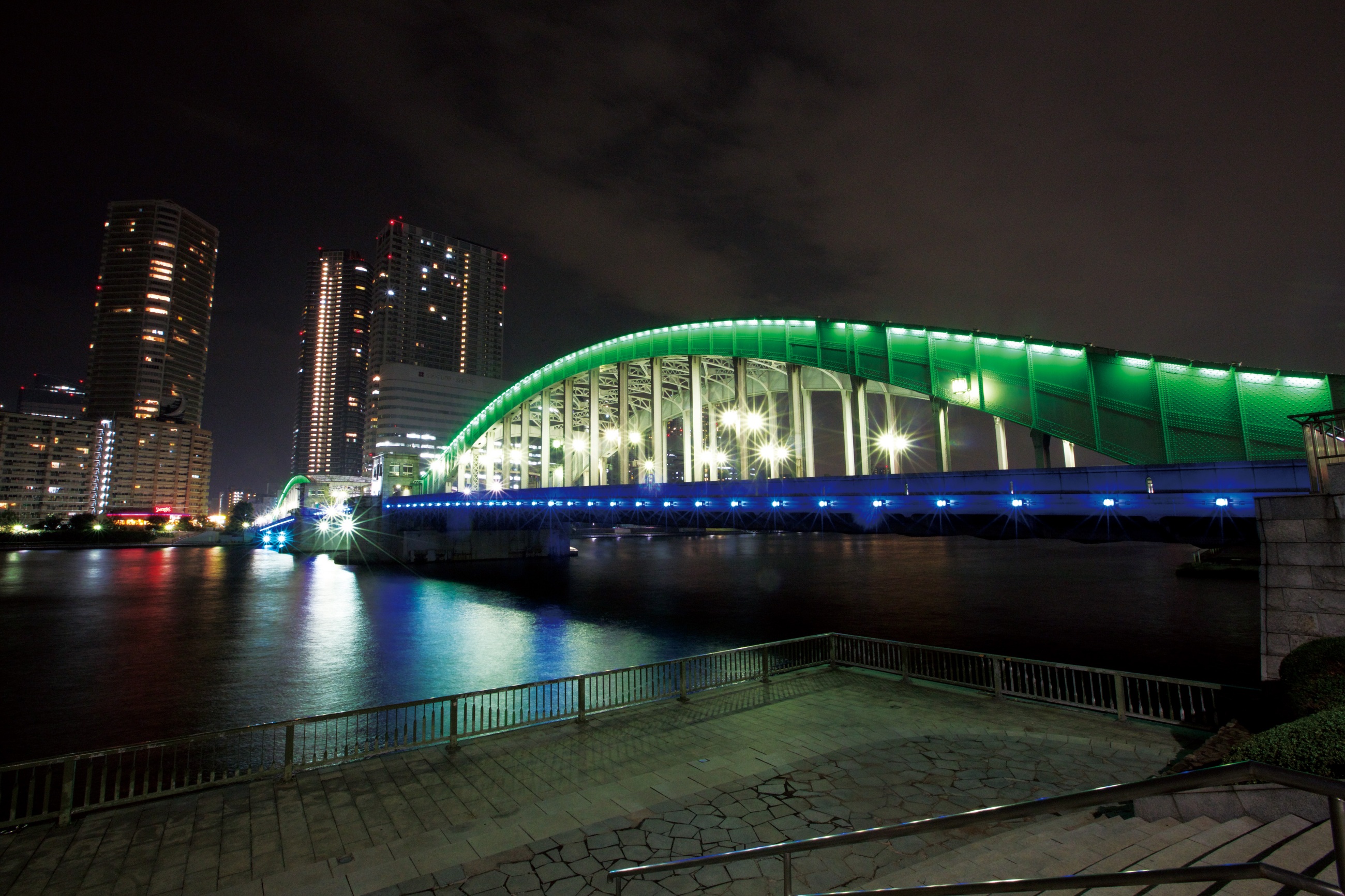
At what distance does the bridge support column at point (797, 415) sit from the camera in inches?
1736

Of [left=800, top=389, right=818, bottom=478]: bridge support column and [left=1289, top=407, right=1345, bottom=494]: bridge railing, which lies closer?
[left=1289, top=407, right=1345, bottom=494]: bridge railing

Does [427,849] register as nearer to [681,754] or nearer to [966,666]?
[681,754]

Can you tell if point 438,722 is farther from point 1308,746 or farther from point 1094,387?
point 1094,387

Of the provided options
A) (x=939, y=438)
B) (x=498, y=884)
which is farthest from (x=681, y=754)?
(x=939, y=438)

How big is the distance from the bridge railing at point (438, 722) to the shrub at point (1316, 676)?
1.87 meters

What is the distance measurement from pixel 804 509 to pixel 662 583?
34566mm

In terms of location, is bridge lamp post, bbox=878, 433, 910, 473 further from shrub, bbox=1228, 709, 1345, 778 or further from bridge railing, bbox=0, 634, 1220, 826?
shrub, bbox=1228, 709, 1345, 778

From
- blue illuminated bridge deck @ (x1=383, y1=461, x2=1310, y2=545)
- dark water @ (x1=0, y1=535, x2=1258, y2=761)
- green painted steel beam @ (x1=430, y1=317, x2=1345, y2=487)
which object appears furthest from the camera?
dark water @ (x1=0, y1=535, x2=1258, y2=761)

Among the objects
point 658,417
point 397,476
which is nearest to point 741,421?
point 658,417

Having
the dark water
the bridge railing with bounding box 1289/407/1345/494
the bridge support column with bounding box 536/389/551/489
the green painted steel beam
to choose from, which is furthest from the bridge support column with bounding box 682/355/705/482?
the bridge railing with bounding box 1289/407/1345/494

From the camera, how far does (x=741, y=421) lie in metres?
48.2

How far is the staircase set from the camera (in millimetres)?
5039

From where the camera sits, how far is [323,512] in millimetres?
129250

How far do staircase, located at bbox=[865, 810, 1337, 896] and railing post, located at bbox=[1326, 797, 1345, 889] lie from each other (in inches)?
75.8
